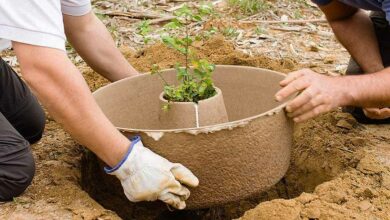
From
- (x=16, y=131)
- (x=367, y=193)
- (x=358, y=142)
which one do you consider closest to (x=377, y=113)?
(x=358, y=142)

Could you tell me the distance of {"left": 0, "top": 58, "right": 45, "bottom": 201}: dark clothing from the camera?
2.27 meters

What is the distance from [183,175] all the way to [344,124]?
1.13m

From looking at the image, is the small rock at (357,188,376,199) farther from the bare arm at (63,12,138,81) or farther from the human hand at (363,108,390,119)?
the bare arm at (63,12,138,81)

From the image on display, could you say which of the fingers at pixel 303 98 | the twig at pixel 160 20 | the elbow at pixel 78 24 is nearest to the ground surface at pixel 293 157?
the twig at pixel 160 20

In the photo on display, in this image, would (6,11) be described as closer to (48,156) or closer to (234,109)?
(48,156)

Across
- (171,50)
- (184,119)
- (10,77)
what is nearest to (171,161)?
(184,119)

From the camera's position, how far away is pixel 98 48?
285 cm

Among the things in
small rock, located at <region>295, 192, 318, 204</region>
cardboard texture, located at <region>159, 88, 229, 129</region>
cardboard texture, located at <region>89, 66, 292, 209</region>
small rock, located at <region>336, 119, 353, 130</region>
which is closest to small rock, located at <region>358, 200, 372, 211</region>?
small rock, located at <region>295, 192, 318, 204</region>

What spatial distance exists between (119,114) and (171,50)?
1292 millimetres

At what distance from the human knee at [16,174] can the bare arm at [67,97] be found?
1.30 feet

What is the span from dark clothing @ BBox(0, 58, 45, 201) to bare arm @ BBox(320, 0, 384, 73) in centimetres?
154

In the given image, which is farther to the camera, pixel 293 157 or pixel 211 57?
pixel 211 57

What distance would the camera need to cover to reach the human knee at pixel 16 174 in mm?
2242

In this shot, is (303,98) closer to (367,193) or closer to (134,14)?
(367,193)
